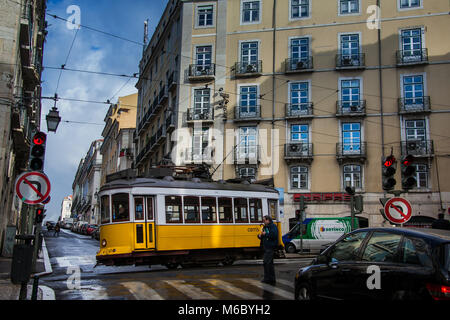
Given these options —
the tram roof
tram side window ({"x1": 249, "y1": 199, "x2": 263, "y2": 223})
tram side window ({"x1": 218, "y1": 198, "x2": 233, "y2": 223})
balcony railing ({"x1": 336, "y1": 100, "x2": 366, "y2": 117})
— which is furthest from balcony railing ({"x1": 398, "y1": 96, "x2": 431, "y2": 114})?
tram side window ({"x1": 218, "y1": 198, "x2": 233, "y2": 223})

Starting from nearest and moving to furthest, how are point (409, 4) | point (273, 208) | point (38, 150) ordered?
1. point (38, 150)
2. point (273, 208)
3. point (409, 4)

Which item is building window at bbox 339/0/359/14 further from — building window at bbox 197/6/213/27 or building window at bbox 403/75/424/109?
building window at bbox 197/6/213/27

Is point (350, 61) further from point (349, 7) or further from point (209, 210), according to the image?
point (209, 210)

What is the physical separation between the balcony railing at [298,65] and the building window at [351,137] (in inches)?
184

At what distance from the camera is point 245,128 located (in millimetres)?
32625

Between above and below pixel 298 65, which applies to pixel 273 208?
below

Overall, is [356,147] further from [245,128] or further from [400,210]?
[400,210]

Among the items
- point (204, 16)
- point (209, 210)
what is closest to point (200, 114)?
point (204, 16)

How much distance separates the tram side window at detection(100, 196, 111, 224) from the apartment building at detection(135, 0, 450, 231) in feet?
54.2

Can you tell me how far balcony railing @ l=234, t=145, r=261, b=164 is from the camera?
104ft

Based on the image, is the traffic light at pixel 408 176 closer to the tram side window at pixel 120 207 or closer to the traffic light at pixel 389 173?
the traffic light at pixel 389 173

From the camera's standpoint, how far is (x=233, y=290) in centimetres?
960

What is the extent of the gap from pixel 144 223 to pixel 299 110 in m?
19.3

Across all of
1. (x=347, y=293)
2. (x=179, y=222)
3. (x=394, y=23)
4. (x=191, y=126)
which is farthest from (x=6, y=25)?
(x=394, y=23)
